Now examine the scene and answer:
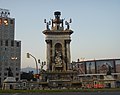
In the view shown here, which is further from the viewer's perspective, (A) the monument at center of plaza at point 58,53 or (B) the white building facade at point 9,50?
(B) the white building facade at point 9,50

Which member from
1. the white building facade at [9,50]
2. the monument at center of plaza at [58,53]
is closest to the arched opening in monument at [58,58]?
the monument at center of plaza at [58,53]

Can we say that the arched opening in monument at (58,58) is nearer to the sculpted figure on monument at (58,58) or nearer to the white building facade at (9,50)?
the sculpted figure on monument at (58,58)

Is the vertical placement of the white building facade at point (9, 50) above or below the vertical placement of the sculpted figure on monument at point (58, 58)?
above

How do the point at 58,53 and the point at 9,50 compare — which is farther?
the point at 9,50

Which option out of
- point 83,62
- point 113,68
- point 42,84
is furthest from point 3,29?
point 42,84

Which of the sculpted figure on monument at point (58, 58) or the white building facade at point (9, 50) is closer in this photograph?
the sculpted figure on monument at point (58, 58)

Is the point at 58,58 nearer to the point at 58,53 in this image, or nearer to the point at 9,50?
the point at 58,53

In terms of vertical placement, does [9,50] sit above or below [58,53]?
above

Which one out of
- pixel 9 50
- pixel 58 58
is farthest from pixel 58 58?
pixel 9 50

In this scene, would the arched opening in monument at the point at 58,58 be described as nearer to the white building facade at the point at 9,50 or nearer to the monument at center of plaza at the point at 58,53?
the monument at center of plaza at the point at 58,53

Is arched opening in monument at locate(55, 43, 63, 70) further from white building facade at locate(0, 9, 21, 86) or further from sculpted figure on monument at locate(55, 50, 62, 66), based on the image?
white building facade at locate(0, 9, 21, 86)

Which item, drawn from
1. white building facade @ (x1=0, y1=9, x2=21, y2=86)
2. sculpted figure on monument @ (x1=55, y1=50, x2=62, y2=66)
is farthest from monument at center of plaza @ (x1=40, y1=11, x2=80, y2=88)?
white building facade @ (x1=0, y1=9, x2=21, y2=86)

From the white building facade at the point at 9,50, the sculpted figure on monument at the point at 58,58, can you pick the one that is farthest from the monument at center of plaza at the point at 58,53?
the white building facade at the point at 9,50

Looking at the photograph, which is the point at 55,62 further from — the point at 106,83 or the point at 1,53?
the point at 1,53
